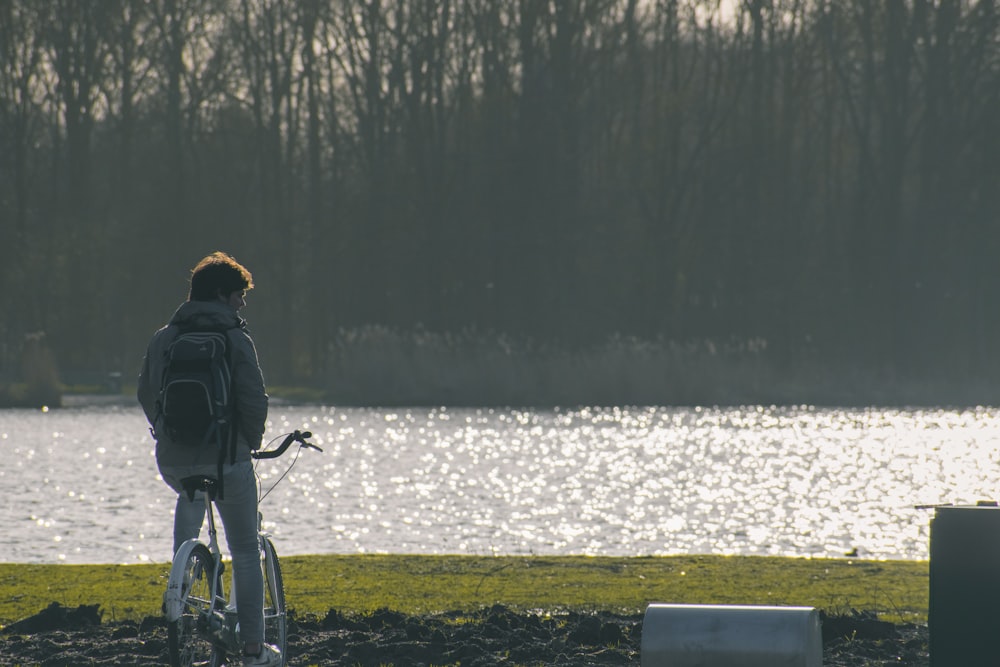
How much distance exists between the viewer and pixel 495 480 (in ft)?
85.5

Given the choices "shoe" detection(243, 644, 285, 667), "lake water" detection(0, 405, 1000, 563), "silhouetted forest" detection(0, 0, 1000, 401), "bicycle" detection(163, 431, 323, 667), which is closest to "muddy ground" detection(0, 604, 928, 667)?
"shoe" detection(243, 644, 285, 667)

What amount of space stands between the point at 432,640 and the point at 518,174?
4113cm

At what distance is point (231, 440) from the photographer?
6.63m

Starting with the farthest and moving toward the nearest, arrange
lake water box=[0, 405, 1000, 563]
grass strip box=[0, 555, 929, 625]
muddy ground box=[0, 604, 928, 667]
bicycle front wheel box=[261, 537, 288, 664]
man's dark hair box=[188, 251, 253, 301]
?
lake water box=[0, 405, 1000, 563] < grass strip box=[0, 555, 929, 625] < muddy ground box=[0, 604, 928, 667] < bicycle front wheel box=[261, 537, 288, 664] < man's dark hair box=[188, 251, 253, 301]

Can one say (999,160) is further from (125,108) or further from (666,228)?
(125,108)

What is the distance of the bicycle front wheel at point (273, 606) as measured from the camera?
722cm

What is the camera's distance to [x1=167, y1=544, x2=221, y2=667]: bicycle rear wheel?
21.5ft

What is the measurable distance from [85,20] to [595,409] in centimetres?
1884

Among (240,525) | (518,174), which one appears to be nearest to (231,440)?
(240,525)

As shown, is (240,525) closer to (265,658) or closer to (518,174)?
(265,658)

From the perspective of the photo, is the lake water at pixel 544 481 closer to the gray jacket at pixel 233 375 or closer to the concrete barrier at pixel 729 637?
the gray jacket at pixel 233 375

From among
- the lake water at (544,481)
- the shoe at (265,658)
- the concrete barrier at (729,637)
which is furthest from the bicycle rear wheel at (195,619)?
the lake water at (544,481)

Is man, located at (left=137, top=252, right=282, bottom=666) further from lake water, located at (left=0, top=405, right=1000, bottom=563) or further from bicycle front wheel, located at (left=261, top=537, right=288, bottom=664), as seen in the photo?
lake water, located at (left=0, top=405, right=1000, bottom=563)

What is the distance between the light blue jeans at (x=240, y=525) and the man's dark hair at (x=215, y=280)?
0.72 meters
